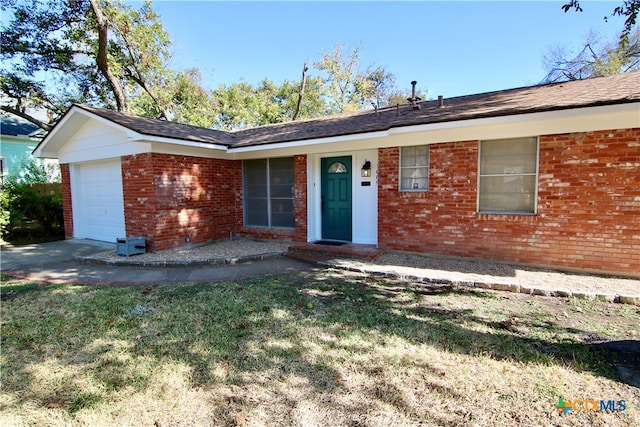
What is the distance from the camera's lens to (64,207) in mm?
10383

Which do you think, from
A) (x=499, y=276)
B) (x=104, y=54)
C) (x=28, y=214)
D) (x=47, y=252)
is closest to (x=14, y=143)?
(x=104, y=54)

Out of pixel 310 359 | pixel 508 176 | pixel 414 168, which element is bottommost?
pixel 310 359

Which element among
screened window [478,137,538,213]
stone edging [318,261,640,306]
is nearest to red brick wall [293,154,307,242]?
stone edging [318,261,640,306]

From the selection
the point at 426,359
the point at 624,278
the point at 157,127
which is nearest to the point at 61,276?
the point at 157,127

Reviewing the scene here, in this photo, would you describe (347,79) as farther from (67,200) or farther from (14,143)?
(14,143)

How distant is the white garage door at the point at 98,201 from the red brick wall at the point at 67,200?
0.20 meters

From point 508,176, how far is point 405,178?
80.2 inches

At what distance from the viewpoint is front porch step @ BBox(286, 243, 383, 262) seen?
7.07m

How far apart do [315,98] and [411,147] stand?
65.4ft

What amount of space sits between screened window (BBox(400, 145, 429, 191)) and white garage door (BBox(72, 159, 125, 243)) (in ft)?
24.5

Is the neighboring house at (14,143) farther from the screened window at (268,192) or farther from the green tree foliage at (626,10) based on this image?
the green tree foliage at (626,10)

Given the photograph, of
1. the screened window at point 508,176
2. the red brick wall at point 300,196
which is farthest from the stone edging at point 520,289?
the red brick wall at point 300,196

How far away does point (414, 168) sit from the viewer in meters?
7.17

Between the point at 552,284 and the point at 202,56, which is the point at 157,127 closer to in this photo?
the point at 552,284
